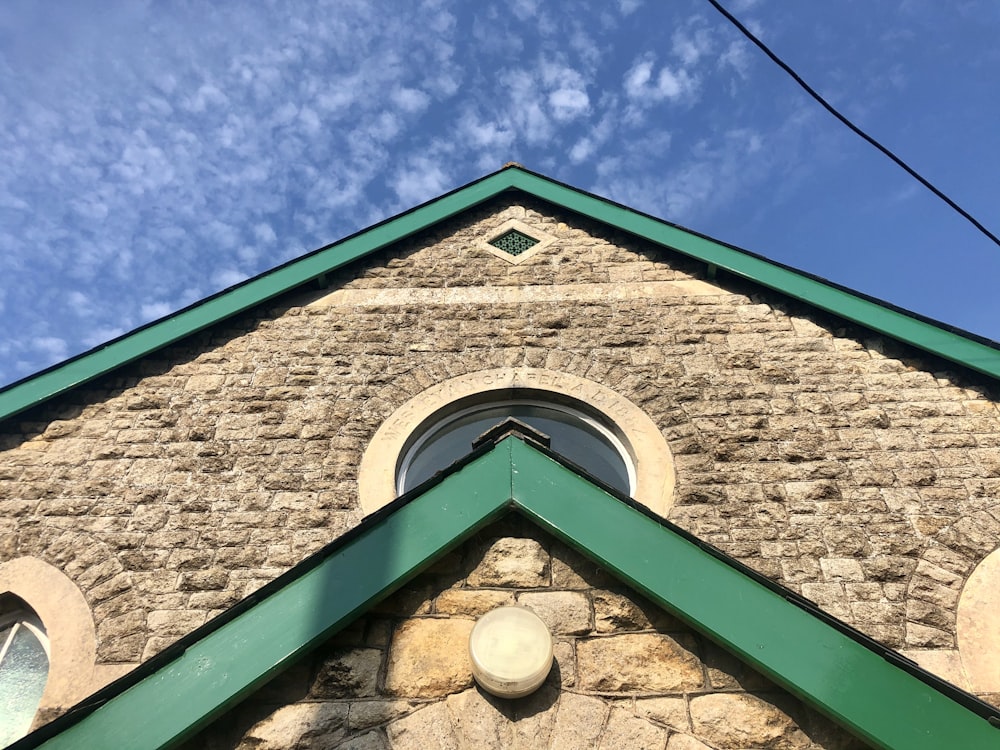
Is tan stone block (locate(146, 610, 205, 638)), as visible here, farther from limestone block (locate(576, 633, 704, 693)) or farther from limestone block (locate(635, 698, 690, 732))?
limestone block (locate(635, 698, 690, 732))

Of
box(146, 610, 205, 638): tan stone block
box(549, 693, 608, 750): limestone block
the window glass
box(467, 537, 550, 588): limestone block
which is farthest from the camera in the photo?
box(146, 610, 205, 638): tan stone block

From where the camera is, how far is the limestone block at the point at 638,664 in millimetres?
2439

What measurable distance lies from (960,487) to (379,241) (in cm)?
513

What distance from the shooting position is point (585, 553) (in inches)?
104

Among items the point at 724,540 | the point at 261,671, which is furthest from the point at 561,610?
the point at 724,540

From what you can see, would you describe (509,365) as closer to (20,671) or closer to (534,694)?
(534,694)

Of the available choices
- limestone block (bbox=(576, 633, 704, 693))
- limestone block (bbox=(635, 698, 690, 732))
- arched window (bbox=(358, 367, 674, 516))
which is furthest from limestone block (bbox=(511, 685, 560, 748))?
arched window (bbox=(358, 367, 674, 516))

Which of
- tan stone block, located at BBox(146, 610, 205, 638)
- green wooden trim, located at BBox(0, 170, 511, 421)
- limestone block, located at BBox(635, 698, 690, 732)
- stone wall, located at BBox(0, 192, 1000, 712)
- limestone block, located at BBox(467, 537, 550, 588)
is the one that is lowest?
limestone block, located at BBox(635, 698, 690, 732)

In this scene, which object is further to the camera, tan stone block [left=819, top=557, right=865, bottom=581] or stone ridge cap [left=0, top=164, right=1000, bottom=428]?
stone ridge cap [left=0, top=164, right=1000, bottom=428]

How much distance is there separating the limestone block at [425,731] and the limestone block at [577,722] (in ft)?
1.11

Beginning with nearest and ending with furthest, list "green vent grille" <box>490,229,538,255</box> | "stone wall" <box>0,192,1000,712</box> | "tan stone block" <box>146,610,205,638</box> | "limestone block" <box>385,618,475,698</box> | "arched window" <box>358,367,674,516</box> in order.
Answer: "limestone block" <box>385,618,475,698</box> < "tan stone block" <box>146,610,205,638</box> < "stone wall" <box>0,192,1000,712</box> < "arched window" <box>358,367,674,516</box> < "green vent grille" <box>490,229,538,255</box>

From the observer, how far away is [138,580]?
448cm

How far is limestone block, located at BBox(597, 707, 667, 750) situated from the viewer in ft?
7.54

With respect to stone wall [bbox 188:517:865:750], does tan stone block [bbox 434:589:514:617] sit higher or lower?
higher
